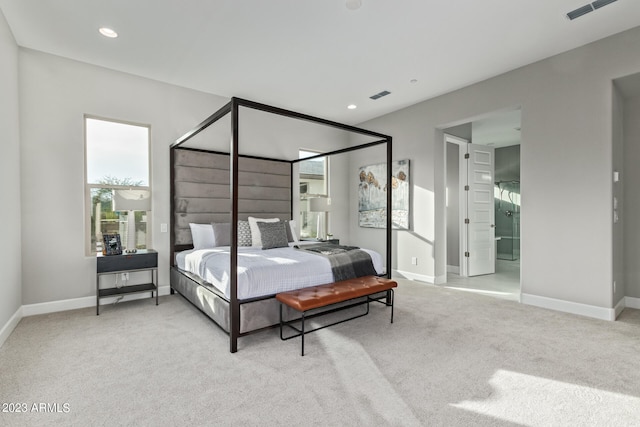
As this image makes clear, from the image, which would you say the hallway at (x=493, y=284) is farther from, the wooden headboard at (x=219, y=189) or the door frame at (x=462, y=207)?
the wooden headboard at (x=219, y=189)

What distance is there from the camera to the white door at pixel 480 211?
5832 mm

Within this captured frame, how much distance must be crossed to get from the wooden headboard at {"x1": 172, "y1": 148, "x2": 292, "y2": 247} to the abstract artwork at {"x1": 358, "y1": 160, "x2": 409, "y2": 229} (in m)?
1.63

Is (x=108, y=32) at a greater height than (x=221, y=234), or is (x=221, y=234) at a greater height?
(x=108, y=32)

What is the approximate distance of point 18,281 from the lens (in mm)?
3367

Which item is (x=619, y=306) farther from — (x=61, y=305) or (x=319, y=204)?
(x=61, y=305)

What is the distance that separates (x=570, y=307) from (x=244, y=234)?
4.17m

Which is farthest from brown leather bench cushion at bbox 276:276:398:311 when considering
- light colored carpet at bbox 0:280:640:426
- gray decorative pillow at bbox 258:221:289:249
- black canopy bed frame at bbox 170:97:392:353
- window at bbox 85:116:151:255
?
window at bbox 85:116:151:255

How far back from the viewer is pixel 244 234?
14.5ft

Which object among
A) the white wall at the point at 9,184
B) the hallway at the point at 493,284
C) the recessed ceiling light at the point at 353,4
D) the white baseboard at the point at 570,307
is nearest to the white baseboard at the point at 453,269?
the hallway at the point at 493,284

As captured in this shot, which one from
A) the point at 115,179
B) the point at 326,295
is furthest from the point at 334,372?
the point at 115,179

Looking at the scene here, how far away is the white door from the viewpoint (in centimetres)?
→ 583

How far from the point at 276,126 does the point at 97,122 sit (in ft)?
8.67

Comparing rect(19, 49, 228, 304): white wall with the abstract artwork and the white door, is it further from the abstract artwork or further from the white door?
the white door

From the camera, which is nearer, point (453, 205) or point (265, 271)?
point (265, 271)
